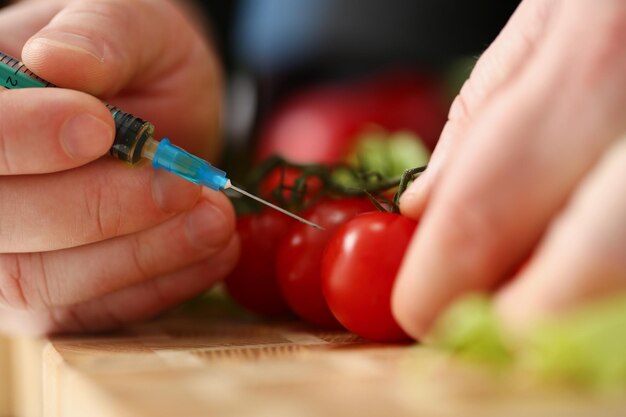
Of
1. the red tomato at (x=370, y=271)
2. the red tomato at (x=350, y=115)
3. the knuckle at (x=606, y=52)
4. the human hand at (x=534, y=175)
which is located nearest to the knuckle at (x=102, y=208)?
the red tomato at (x=370, y=271)

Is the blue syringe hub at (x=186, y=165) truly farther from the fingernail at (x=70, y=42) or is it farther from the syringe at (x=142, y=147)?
the fingernail at (x=70, y=42)

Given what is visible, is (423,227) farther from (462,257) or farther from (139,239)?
(139,239)

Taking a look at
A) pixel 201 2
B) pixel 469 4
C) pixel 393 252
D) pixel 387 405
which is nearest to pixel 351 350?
pixel 393 252

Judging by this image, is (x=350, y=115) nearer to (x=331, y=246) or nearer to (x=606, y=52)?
(x=331, y=246)

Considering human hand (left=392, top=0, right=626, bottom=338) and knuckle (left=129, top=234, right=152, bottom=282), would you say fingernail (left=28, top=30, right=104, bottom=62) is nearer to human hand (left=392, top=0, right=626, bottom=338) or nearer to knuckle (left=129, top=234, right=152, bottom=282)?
knuckle (left=129, top=234, right=152, bottom=282)

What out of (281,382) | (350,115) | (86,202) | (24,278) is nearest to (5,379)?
(24,278)
